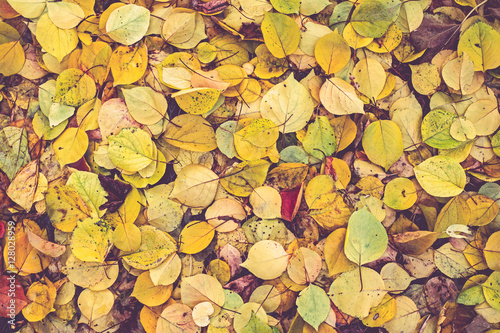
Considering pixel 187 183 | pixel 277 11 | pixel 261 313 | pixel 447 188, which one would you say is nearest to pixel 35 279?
pixel 187 183

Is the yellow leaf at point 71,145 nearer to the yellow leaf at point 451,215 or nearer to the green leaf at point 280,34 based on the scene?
the green leaf at point 280,34

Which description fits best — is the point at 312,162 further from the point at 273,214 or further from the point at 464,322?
the point at 464,322

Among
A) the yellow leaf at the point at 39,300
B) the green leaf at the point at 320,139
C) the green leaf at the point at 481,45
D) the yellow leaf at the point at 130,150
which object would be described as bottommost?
the yellow leaf at the point at 39,300

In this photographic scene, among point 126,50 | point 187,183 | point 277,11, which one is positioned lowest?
point 187,183

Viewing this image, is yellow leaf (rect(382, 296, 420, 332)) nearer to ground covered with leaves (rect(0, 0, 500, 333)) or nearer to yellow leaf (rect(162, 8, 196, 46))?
ground covered with leaves (rect(0, 0, 500, 333))

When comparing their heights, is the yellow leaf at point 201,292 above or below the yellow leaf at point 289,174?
below

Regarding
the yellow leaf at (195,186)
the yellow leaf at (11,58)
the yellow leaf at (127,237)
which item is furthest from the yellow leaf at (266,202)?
the yellow leaf at (11,58)

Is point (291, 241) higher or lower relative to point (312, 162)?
lower
